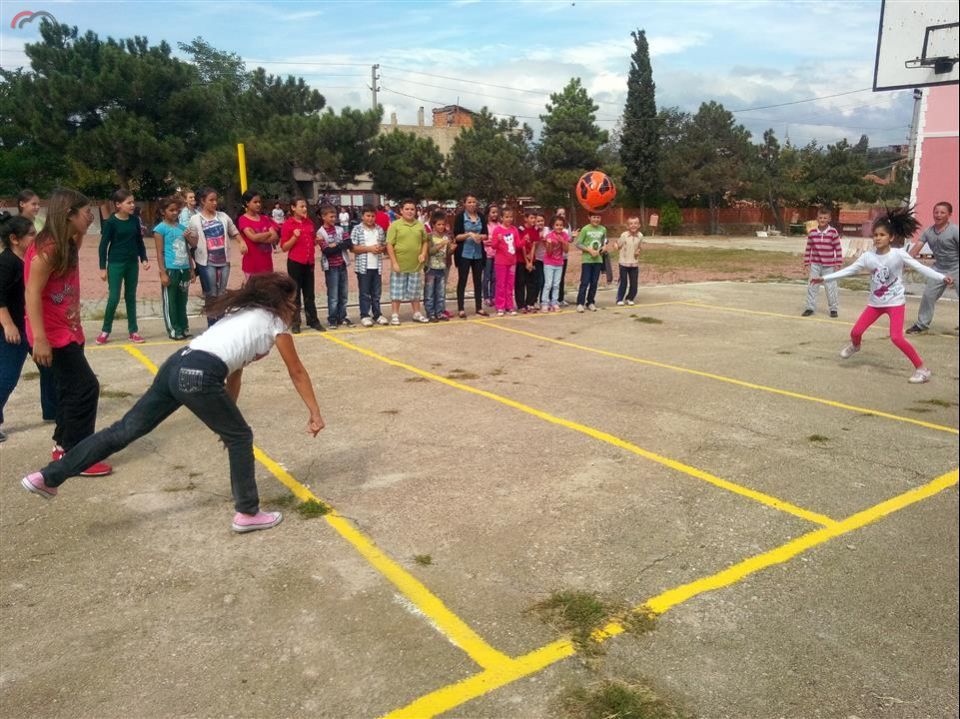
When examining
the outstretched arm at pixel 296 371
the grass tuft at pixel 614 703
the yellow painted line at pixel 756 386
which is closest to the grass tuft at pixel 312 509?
the outstretched arm at pixel 296 371

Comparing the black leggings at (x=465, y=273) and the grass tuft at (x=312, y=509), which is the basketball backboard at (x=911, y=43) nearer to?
the black leggings at (x=465, y=273)

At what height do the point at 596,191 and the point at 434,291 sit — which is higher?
the point at 596,191

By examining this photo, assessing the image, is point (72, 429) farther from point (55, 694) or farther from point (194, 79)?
point (194, 79)

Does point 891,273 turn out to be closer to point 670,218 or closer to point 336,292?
point 336,292

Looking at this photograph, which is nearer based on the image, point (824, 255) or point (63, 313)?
point (63, 313)

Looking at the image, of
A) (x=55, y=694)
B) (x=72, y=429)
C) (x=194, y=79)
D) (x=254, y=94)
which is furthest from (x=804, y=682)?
(x=254, y=94)

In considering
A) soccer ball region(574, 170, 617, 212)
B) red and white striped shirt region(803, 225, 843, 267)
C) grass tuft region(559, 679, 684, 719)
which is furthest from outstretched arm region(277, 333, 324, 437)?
soccer ball region(574, 170, 617, 212)

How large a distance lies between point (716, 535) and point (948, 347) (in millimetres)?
7663

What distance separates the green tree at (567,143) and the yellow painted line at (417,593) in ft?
153

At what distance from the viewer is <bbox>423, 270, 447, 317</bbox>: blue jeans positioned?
11172mm

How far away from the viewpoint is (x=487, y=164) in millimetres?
45781

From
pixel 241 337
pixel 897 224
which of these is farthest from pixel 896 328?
pixel 241 337

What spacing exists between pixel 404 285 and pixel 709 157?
47140mm

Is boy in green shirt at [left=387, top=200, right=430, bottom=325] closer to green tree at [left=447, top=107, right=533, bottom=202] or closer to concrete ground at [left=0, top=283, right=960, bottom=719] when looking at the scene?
concrete ground at [left=0, top=283, right=960, bottom=719]
